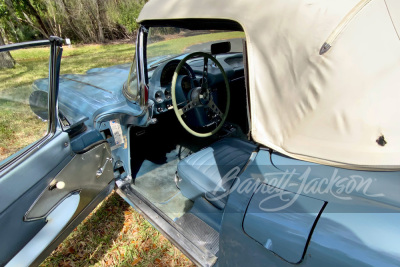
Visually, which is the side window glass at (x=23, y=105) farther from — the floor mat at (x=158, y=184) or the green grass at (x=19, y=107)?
the floor mat at (x=158, y=184)

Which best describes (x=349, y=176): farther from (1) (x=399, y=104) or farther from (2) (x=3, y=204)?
(2) (x=3, y=204)

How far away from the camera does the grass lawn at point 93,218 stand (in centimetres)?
166

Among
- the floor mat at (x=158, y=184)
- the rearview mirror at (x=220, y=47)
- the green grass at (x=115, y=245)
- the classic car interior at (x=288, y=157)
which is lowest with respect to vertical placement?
the green grass at (x=115, y=245)

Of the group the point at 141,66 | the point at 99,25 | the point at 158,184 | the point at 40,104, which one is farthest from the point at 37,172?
the point at 99,25

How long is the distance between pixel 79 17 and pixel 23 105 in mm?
19059

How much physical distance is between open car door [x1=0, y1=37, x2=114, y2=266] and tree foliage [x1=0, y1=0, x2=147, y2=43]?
15.0 m

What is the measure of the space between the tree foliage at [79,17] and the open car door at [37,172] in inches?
590

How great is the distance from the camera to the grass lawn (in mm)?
1661

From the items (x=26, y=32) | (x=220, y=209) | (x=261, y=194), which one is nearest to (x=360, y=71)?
(x=261, y=194)

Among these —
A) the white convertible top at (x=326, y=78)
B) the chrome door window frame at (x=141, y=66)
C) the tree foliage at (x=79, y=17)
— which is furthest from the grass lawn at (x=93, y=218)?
the tree foliage at (x=79, y=17)

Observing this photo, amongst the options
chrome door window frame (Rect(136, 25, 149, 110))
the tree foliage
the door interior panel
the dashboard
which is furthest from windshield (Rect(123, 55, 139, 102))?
the tree foliage

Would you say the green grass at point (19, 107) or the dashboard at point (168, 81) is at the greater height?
the green grass at point (19, 107)

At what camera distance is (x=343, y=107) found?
3.93 feet

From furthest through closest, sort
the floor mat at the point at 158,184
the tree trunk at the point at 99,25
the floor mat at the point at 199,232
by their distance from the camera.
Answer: the tree trunk at the point at 99,25 → the floor mat at the point at 158,184 → the floor mat at the point at 199,232
